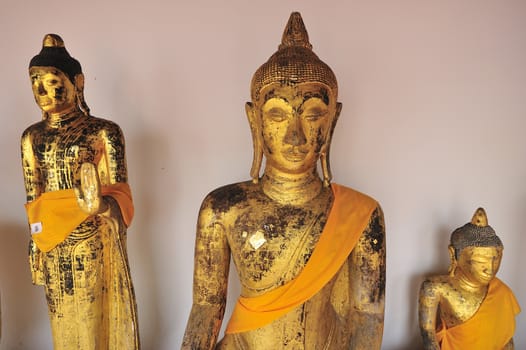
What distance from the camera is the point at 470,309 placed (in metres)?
2.08

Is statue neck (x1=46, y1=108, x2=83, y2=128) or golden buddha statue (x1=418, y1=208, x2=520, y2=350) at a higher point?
statue neck (x1=46, y1=108, x2=83, y2=128)

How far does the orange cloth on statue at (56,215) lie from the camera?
1.74 metres

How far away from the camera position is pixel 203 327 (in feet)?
5.47

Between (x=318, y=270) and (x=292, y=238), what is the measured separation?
0.14 meters

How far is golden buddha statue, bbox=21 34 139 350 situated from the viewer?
1.74 m

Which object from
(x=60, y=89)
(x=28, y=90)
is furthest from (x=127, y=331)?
(x=28, y=90)

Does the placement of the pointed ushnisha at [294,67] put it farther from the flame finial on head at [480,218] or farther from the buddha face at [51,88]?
the flame finial on head at [480,218]

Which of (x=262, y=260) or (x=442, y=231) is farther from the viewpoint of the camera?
(x=442, y=231)

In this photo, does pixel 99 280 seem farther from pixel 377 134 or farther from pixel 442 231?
pixel 442 231

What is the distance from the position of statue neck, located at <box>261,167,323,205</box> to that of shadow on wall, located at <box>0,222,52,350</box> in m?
1.57

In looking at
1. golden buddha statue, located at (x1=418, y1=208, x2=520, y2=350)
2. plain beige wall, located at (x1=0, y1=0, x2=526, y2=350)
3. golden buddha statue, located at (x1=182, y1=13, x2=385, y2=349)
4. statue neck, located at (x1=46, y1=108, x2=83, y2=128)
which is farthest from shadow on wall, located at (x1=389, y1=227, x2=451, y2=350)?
statue neck, located at (x1=46, y1=108, x2=83, y2=128)

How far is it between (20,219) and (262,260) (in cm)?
152

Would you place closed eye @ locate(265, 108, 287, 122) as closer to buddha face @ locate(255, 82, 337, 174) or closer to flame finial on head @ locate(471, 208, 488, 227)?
buddha face @ locate(255, 82, 337, 174)

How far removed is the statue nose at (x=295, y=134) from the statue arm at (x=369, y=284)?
→ 39 centimetres
